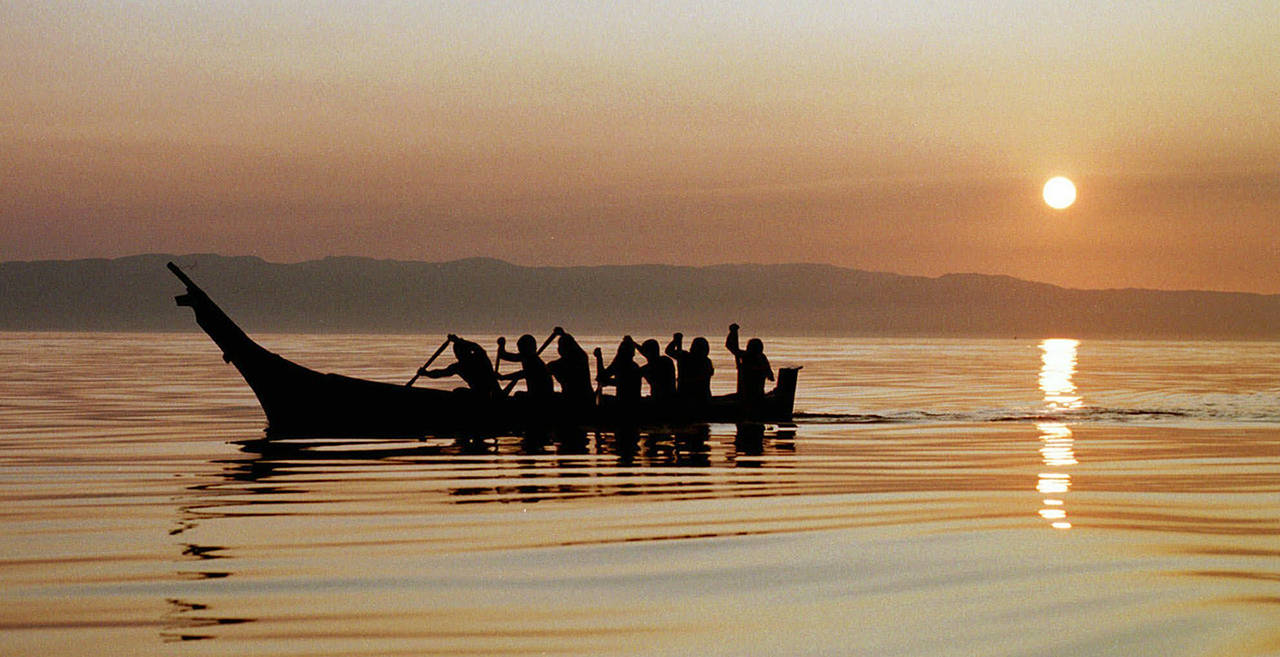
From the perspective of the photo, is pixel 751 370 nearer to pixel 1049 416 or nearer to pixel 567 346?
pixel 567 346

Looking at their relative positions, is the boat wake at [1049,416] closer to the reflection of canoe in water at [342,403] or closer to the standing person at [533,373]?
the standing person at [533,373]

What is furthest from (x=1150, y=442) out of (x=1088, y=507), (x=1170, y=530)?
(x=1170, y=530)

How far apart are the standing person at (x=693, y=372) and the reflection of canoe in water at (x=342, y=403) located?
3.22 meters

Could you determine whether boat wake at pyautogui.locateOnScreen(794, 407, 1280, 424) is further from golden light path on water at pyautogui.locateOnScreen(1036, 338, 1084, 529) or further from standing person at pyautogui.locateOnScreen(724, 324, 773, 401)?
standing person at pyautogui.locateOnScreen(724, 324, 773, 401)

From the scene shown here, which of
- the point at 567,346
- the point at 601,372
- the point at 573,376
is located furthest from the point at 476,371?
the point at 601,372

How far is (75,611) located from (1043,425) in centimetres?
2458

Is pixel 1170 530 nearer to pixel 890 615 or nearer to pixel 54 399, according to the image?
pixel 890 615

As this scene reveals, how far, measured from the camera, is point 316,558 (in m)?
12.3

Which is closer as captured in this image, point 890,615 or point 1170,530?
point 890,615

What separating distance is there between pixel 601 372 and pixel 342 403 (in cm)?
515

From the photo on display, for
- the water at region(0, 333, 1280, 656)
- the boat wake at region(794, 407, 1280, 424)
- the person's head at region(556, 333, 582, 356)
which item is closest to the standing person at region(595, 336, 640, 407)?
the person's head at region(556, 333, 582, 356)

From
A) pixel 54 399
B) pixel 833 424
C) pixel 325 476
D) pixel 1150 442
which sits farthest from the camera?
pixel 54 399

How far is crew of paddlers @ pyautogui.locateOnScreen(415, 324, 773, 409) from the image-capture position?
86.8 feet

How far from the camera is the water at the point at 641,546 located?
9.66 meters
